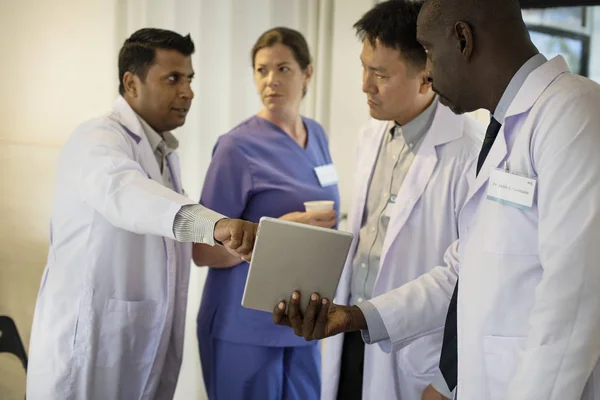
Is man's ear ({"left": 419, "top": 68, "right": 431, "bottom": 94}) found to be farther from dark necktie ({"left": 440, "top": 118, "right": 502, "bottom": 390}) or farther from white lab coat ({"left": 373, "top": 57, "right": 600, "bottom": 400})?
white lab coat ({"left": 373, "top": 57, "right": 600, "bottom": 400})

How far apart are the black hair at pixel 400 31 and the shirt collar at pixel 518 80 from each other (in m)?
0.72

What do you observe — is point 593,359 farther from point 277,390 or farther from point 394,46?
point 277,390

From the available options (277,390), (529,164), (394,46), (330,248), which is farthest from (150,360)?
(529,164)

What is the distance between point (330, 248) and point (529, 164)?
0.54 m

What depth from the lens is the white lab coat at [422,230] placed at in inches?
78.2

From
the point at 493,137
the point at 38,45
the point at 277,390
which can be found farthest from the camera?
the point at 38,45

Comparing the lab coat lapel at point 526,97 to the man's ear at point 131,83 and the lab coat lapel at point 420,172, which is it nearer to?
the lab coat lapel at point 420,172

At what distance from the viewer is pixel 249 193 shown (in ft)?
7.98

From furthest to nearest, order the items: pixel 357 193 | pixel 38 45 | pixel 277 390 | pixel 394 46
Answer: pixel 38 45 → pixel 277 390 → pixel 357 193 → pixel 394 46

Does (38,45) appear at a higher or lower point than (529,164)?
higher

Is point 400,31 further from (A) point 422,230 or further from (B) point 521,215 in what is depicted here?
(B) point 521,215

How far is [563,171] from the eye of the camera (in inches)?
45.2

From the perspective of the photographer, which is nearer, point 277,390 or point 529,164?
point 529,164

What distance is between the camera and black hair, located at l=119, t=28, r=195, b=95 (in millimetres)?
2289
